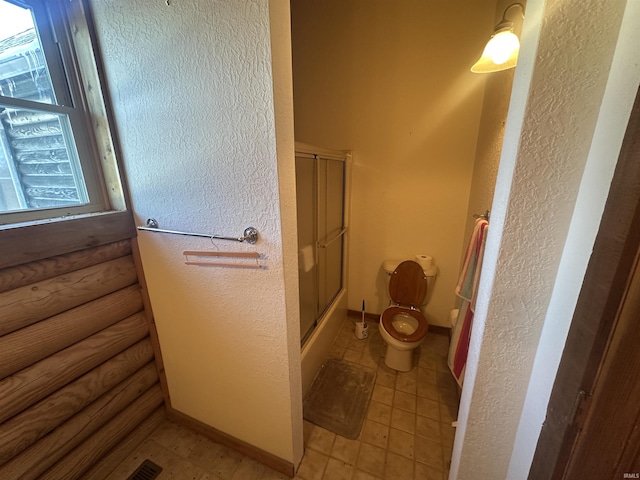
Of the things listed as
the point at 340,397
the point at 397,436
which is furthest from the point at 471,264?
the point at 340,397

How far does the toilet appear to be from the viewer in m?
1.98

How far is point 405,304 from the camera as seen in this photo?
2234mm

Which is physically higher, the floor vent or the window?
the window

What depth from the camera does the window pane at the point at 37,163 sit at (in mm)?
1014

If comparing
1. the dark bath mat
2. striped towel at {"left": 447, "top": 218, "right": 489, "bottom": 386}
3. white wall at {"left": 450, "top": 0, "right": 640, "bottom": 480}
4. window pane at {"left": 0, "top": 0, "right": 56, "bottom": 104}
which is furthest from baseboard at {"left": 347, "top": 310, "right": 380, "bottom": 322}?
window pane at {"left": 0, "top": 0, "right": 56, "bottom": 104}

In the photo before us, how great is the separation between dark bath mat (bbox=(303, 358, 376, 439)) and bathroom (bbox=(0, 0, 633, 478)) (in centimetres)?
29

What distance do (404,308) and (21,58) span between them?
2.64m

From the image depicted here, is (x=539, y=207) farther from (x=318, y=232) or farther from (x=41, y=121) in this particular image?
(x=41, y=121)

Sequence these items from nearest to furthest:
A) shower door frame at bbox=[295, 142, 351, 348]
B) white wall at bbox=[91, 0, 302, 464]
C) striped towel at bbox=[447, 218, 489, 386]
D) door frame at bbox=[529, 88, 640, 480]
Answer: door frame at bbox=[529, 88, 640, 480]
white wall at bbox=[91, 0, 302, 464]
striped towel at bbox=[447, 218, 489, 386]
shower door frame at bbox=[295, 142, 351, 348]

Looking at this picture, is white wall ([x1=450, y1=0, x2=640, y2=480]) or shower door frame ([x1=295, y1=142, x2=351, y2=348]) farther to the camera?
shower door frame ([x1=295, y1=142, x2=351, y2=348])

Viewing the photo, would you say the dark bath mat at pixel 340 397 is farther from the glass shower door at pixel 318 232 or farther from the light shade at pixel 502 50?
the light shade at pixel 502 50

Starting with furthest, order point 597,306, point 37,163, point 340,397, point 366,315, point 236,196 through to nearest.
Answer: point 366,315 → point 340,397 → point 37,163 → point 236,196 → point 597,306

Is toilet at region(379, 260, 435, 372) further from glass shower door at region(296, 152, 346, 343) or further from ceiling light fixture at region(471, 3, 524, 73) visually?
ceiling light fixture at region(471, 3, 524, 73)

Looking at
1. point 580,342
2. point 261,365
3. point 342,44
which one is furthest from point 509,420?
point 342,44
